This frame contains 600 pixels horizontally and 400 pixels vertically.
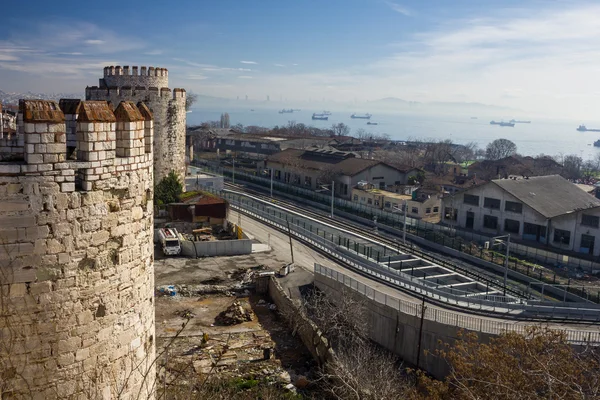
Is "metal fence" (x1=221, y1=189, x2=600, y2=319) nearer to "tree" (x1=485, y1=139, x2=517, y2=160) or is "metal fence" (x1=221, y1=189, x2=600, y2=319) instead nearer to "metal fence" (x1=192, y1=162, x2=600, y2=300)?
"metal fence" (x1=192, y1=162, x2=600, y2=300)

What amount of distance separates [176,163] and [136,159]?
34121mm

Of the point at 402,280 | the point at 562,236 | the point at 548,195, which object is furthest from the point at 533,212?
the point at 402,280

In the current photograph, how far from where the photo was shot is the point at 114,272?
5637 millimetres

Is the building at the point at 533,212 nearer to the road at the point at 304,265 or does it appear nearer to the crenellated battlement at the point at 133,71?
the road at the point at 304,265

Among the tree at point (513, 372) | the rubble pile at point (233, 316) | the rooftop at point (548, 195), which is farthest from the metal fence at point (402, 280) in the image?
the rooftop at point (548, 195)

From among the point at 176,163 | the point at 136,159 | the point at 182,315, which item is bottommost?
the point at 182,315

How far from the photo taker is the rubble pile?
21.2 m

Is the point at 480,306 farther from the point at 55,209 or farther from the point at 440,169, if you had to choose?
the point at 440,169

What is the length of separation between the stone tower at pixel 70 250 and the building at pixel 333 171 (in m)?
53.2

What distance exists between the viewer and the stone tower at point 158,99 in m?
34.4

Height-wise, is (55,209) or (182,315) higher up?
(55,209)

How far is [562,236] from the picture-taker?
40.8m

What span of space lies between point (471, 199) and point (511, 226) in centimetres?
415

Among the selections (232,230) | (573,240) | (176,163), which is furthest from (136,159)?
(573,240)
